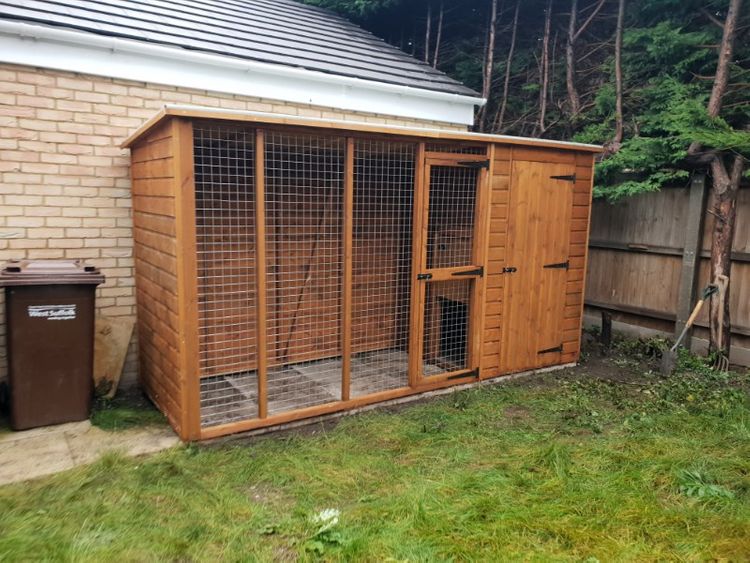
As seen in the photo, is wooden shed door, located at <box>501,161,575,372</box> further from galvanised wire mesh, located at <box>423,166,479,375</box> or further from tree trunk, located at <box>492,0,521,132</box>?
tree trunk, located at <box>492,0,521,132</box>

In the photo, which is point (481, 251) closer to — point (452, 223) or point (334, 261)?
point (452, 223)

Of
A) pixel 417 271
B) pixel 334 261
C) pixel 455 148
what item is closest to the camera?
pixel 417 271

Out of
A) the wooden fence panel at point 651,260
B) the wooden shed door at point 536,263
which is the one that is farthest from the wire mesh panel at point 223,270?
the wooden fence panel at point 651,260

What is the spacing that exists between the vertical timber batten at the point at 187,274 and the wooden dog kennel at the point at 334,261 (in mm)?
12

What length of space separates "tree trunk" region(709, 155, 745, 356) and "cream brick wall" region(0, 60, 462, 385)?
→ 17.1 ft

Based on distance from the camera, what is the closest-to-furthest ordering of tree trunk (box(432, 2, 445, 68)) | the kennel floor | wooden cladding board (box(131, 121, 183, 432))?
wooden cladding board (box(131, 121, 183, 432))
the kennel floor
tree trunk (box(432, 2, 445, 68))

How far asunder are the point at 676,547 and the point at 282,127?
11.2 ft

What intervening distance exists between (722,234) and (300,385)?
446cm

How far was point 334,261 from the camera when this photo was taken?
5992 millimetres

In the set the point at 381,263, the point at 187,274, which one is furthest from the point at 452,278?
the point at 187,274

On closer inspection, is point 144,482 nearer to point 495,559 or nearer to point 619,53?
point 495,559

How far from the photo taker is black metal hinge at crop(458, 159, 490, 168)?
15.7ft

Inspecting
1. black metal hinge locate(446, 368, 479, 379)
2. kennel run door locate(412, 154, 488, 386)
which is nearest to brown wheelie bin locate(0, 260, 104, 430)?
kennel run door locate(412, 154, 488, 386)

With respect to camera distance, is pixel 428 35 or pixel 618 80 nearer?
pixel 618 80
